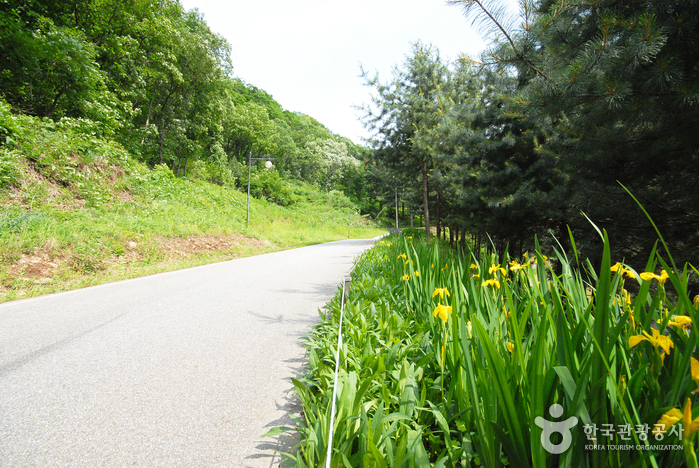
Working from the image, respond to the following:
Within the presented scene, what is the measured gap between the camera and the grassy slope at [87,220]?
18.1 ft

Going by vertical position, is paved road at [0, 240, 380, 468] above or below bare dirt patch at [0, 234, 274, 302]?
below

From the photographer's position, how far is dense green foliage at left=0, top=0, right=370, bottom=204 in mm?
9766

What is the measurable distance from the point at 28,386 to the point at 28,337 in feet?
3.83

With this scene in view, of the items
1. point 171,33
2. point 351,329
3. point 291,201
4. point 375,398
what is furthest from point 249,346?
point 291,201

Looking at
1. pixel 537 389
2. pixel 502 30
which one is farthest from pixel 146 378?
pixel 502 30

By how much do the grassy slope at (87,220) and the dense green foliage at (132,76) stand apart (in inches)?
61.9

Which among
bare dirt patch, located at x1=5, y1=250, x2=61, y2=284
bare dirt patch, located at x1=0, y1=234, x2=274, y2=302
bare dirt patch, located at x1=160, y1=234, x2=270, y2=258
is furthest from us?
bare dirt patch, located at x1=160, y1=234, x2=270, y2=258

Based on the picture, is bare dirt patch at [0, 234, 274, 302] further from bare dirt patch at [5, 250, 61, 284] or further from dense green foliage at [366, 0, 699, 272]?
dense green foliage at [366, 0, 699, 272]

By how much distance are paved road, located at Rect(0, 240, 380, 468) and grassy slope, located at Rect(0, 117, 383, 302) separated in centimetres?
162

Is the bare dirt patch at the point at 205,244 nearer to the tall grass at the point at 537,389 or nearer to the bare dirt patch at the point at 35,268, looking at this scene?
the bare dirt patch at the point at 35,268

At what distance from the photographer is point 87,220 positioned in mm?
7836

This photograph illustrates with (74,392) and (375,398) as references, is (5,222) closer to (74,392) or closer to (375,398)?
(74,392)

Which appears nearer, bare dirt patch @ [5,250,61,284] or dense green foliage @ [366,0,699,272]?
dense green foliage @ [366,0,699,272]

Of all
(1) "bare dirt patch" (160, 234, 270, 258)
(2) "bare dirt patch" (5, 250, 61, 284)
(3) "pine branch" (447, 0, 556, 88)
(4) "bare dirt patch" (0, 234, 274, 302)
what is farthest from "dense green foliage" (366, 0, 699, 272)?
(1) "bare dirt patch" (160, 234, 270, 258)
